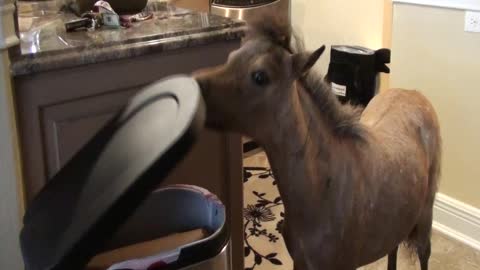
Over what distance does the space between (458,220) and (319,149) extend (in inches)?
66.4

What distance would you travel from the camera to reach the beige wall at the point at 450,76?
2.60 metres

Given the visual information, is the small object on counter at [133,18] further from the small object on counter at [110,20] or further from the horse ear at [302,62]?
the horse ear at [302,62]

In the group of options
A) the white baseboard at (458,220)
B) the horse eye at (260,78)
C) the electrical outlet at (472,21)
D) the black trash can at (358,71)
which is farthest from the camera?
the black trash can at (358,71)

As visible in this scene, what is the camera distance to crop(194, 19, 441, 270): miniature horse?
48.8 inches

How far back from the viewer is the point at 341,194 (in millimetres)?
1425

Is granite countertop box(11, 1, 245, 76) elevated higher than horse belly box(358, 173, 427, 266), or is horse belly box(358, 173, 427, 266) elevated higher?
granite countertop box(11, 1, 245, 76)

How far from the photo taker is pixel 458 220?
277 centimetres

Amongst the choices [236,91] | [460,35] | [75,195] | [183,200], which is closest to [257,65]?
[236,91]

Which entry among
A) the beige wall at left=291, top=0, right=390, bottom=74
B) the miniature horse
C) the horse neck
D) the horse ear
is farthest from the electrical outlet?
the horse ear

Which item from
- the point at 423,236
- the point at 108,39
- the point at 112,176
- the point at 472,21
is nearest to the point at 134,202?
the point at 112,176

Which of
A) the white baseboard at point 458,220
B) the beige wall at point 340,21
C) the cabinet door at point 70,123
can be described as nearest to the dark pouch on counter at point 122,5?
the cabinet door at point 70,123

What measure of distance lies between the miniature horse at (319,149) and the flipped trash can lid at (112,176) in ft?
0.80

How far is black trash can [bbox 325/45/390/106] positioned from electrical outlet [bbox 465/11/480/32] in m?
1.09

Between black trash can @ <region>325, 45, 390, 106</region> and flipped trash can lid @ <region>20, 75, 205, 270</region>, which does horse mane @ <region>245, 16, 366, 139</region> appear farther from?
black trash can @ <region>325, 45, 390, 106</region>
